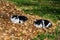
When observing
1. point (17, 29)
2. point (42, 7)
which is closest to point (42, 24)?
point (17, 29)

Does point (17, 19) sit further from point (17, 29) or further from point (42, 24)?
point (42, 24)

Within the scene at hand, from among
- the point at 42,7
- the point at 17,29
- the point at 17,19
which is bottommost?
the point at 42,7

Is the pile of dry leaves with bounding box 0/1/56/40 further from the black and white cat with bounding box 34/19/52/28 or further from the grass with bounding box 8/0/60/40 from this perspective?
the grass with bounding box 8/0/60/40

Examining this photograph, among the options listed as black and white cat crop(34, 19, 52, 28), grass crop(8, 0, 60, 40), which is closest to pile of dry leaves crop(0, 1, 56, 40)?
black and white cat crop(34, 19, 52, 28)

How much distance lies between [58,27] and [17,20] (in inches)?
77.9

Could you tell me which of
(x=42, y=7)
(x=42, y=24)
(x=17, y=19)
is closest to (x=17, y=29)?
(x=17, y=19)

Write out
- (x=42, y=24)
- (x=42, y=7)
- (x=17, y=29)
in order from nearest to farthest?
(x=17, y=29), (x=42, y=24), (x=42, y=7)

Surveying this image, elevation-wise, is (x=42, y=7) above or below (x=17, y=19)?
below

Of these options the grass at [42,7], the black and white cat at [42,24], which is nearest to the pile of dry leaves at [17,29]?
the black and white cat at [42,24]

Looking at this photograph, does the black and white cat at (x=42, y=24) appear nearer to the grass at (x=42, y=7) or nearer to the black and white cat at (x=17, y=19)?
the grass at (x=42, y=7)

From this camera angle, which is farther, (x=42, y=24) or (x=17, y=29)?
(x=42, y=24)

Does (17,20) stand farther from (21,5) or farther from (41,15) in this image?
(21,5)

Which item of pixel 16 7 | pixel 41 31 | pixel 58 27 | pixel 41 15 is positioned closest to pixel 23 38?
pixel 41 31

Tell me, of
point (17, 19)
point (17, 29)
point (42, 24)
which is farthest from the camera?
point (17, 19)
